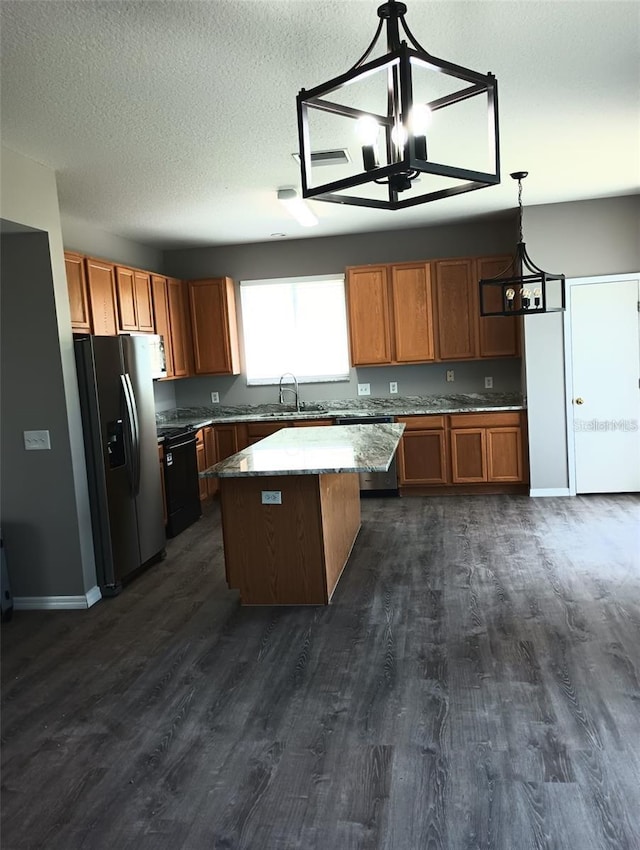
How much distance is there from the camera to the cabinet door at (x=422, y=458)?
642 cm

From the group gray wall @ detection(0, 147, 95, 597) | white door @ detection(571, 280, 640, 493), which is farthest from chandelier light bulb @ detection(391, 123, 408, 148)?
white door @ detection(571, 280, 640, 493)

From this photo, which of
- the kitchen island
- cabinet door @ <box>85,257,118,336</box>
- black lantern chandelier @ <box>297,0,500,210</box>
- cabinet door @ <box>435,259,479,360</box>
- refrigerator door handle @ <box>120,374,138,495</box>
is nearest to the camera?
black lantern chandelier @ <box>297,0,500,210</box>

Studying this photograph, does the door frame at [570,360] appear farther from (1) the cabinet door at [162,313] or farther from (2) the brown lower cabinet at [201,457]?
(1) the cabinet door at [162,313]

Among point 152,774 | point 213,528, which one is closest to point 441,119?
point 152,774

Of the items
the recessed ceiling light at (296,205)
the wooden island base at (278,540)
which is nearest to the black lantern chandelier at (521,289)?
the recessed ceiling light at (296,205)

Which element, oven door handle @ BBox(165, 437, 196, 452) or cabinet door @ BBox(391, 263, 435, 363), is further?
cabinet door @ BBox(391, 263, 435, 363)

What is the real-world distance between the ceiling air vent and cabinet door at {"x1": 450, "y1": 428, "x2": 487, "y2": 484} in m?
3.12

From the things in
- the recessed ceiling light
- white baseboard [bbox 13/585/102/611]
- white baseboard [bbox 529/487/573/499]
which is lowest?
white baseboard [bbox 13/585/102/611]

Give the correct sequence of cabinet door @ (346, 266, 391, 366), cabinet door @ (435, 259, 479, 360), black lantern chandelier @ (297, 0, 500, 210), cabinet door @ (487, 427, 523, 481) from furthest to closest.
Result: cabinet door @ (346, 266, 391, 366)
cabinet door @ (435, 259, 479, 360)
cabinet door @ (487, 427, 523, 481)
black lantern chandelier @ (297, 0, 500, 210)

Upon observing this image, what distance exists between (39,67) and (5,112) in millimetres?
520

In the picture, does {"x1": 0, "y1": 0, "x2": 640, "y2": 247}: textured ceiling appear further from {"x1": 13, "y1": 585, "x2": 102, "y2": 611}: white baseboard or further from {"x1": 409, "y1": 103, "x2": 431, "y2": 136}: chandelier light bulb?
{"x1": 13, "y1": 585, "x2": 102, "y2": 611}: white baseboard

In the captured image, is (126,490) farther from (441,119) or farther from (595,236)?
(595,236)

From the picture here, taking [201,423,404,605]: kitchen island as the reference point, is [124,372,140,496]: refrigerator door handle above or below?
above

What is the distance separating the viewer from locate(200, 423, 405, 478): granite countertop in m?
3.49
